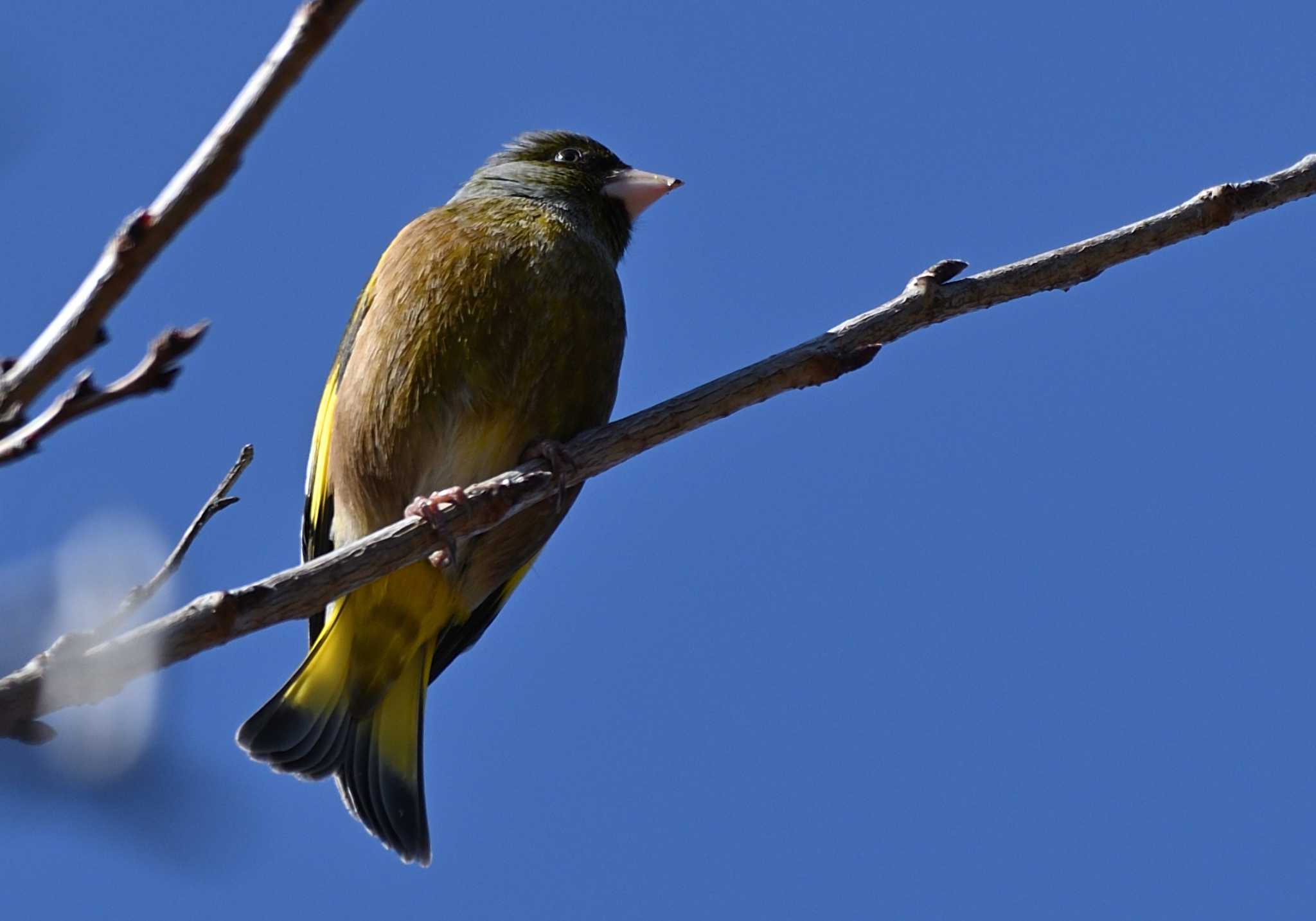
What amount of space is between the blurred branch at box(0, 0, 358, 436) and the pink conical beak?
4024mm

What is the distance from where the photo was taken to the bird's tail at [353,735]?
4.63 meters

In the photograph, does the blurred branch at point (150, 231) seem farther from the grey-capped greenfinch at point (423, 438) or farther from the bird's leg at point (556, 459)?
the grey-capped greenfinch at point (423, 438)

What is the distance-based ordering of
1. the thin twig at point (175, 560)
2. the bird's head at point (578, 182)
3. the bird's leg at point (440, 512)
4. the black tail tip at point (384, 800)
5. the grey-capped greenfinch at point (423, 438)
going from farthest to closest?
the bird's head at point (578, 182) → the black tail tip at point (384, 800) → the grey-capped greenfinch at point (423, 438) → the bird's leg at point (440, 512) → the thin twig at point (175, 560)

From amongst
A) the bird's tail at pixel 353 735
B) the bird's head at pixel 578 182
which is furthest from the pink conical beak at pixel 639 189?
the bird's tail at pixel 353 735

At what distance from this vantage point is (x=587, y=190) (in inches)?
221

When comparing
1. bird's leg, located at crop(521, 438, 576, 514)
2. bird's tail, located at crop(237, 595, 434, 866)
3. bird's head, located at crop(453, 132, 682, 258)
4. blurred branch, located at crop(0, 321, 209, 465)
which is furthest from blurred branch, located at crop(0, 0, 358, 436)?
bird's head, located at crop(453, 132, 682, 258)

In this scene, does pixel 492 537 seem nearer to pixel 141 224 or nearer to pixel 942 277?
pixel 942 277

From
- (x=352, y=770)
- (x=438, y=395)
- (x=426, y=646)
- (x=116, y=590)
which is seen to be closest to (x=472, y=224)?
(x=438, y=395)

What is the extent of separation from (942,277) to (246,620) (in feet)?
5.92

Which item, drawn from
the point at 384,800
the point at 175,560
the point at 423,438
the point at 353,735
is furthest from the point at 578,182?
the point at 175,560

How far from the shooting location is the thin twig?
7.61 feet

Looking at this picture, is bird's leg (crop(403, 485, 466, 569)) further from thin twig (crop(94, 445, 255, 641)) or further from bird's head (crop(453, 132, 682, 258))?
bird's head (crop(453, 132, 682, 258))

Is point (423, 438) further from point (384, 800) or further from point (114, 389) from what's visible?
point (114, 389)

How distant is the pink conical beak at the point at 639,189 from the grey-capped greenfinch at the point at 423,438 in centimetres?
51
